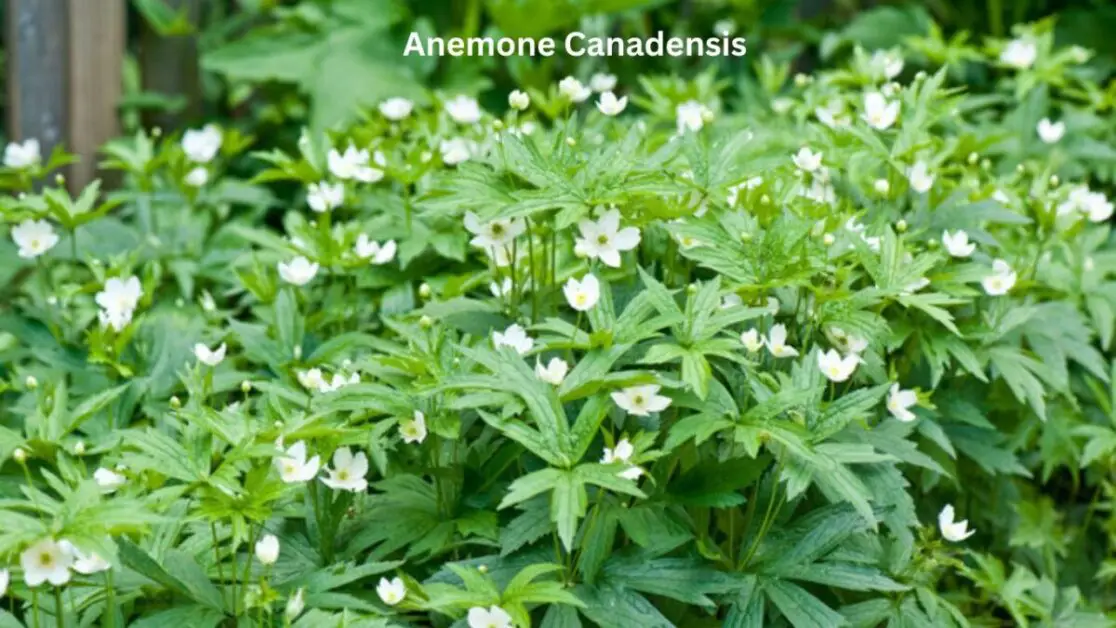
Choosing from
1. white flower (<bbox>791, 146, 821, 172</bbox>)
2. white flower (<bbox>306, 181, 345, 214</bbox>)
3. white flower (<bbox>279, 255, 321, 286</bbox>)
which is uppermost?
white flower (<bbox>791, 146, 821, 172</bbox>)

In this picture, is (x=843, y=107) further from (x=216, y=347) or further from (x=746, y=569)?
(x=216, y=347)

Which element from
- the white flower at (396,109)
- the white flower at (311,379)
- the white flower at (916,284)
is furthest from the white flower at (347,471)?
the white flower at (396,109)

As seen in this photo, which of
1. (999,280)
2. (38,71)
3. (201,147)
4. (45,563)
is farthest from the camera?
(38,71)

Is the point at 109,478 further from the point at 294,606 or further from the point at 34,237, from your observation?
the point at 34,237

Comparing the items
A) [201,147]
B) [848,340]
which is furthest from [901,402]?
[201,147]

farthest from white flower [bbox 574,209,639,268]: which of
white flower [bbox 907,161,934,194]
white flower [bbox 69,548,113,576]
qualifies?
white flower [bbox 69,548,113,576]

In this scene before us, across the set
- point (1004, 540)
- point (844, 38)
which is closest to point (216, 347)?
point (1004, 540)

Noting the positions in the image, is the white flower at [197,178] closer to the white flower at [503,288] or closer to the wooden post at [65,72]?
the wooden post at [65,72]

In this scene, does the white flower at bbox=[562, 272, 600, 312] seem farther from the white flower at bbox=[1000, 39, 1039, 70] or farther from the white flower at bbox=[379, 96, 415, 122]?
the white flower at bbox=[1000, 39, 1039, 70]
